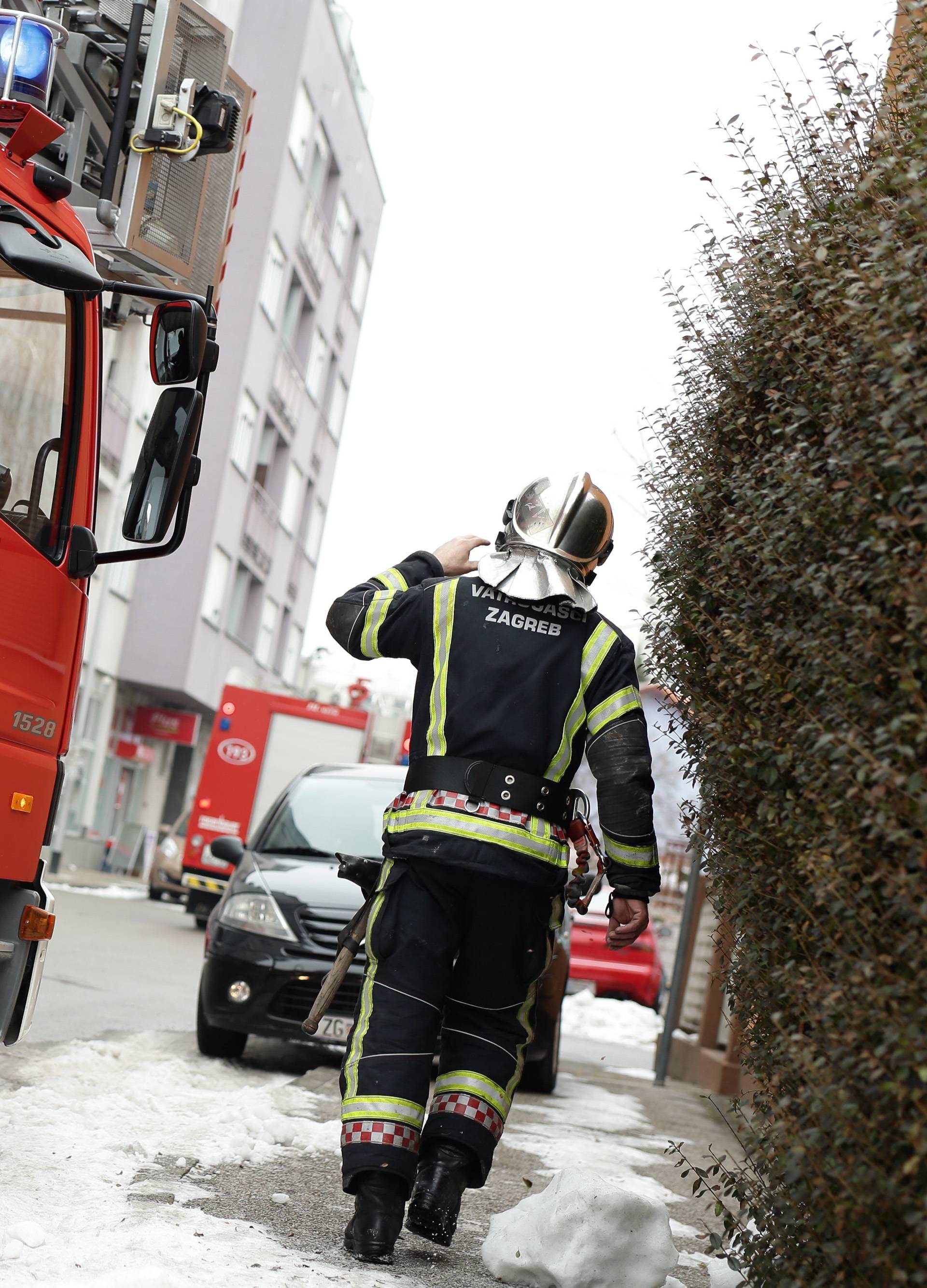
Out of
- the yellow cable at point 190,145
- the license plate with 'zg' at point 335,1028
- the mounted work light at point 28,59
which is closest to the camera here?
the mounted work light at point 28,59

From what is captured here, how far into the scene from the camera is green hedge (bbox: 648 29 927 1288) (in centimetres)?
260

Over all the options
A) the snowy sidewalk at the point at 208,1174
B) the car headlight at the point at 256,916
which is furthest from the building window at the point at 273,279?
the snowy sidewalk at the point at 208,1174

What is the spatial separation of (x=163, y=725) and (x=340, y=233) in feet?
52.4

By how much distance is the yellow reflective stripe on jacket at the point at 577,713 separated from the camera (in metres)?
4.27

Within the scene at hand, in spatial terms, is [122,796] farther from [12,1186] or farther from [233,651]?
[12,1186]

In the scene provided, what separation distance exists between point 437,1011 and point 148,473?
183 centimetres

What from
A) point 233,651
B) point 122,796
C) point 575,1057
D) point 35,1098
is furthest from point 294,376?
point 35,1098

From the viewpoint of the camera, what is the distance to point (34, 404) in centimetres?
462

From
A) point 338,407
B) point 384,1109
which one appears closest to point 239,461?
point 338,407

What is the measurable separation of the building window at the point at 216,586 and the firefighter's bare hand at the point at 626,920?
1245 inches

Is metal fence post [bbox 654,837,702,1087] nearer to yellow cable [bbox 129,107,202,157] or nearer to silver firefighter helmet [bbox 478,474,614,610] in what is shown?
yellow cable [bbox 129,107,202,157]

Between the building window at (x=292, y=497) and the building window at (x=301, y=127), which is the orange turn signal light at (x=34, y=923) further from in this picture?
the building window at (x=292, y=497)

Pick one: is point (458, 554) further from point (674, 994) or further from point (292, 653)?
point (292, 653)

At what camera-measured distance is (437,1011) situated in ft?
13.7
